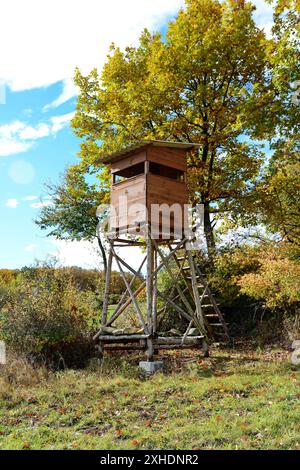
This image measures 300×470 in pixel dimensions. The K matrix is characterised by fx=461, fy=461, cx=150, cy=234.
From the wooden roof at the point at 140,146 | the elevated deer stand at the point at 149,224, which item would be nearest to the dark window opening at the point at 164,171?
the elevated deer stand at the point at 149,224

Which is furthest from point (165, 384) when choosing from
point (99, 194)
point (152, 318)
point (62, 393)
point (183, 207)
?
point (99, 194)

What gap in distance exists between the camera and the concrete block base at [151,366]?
11000 millimetres

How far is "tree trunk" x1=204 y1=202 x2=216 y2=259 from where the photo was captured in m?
16.9

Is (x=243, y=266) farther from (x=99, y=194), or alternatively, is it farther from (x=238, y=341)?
(x=99, y=194)

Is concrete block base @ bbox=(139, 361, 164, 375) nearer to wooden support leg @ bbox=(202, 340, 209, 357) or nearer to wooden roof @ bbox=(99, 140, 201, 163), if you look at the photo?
wooden support leg @ bbox=(202, 340, 209, 357)

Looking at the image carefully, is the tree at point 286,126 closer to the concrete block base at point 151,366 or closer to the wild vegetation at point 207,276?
the wild vegetation at point 207,276

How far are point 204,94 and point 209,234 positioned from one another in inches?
209

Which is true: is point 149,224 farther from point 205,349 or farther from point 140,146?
point 205,349

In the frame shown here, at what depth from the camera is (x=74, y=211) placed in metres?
26.5

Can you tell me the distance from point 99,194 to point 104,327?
10973 millimetres

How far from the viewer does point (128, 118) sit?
18141mm

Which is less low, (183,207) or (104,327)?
(183,207)

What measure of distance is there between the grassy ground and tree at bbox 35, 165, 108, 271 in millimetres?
14739

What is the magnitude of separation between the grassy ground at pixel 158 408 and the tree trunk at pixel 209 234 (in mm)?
5924
